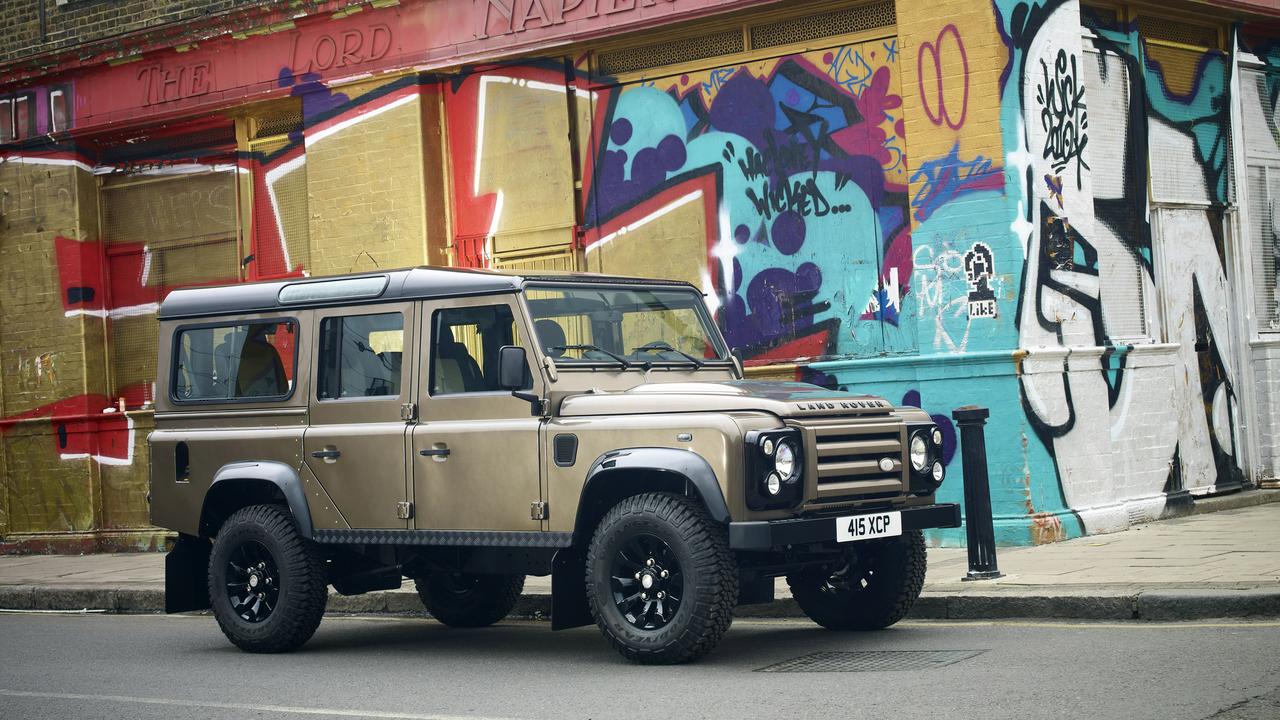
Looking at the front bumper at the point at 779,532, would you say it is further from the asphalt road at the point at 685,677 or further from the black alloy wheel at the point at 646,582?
the asphalt road at the point at 685,677

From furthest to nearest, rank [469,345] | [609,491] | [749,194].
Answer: [749,194] < [469,345] < [609,491]

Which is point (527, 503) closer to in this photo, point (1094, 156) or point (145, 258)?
point (1094, 156)

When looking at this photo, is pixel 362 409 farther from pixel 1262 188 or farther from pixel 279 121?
pixel 1262 188

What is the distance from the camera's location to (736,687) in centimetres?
696

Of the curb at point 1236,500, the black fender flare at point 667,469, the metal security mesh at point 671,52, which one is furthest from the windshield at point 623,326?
the curb at point 1236,500

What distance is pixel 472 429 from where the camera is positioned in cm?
843

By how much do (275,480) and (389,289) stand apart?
137cm

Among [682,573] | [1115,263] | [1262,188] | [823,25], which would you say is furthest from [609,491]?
[1262,188]

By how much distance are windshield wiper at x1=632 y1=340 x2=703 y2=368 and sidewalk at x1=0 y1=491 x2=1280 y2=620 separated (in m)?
1.71

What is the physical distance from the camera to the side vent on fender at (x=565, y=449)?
8000 mm

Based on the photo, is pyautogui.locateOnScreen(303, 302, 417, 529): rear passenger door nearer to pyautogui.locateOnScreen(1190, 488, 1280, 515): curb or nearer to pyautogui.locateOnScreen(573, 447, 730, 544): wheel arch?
pyautogui.locateOnScreen(573, 447, 730, 544): wheel arch

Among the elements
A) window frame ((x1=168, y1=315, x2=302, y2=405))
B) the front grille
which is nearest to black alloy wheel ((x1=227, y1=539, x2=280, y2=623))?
window frame ((x1=168, y1=315, x2=302, y2=405))

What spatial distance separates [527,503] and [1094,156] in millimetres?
6871

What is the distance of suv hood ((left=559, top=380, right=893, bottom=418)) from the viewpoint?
7.62 meters
